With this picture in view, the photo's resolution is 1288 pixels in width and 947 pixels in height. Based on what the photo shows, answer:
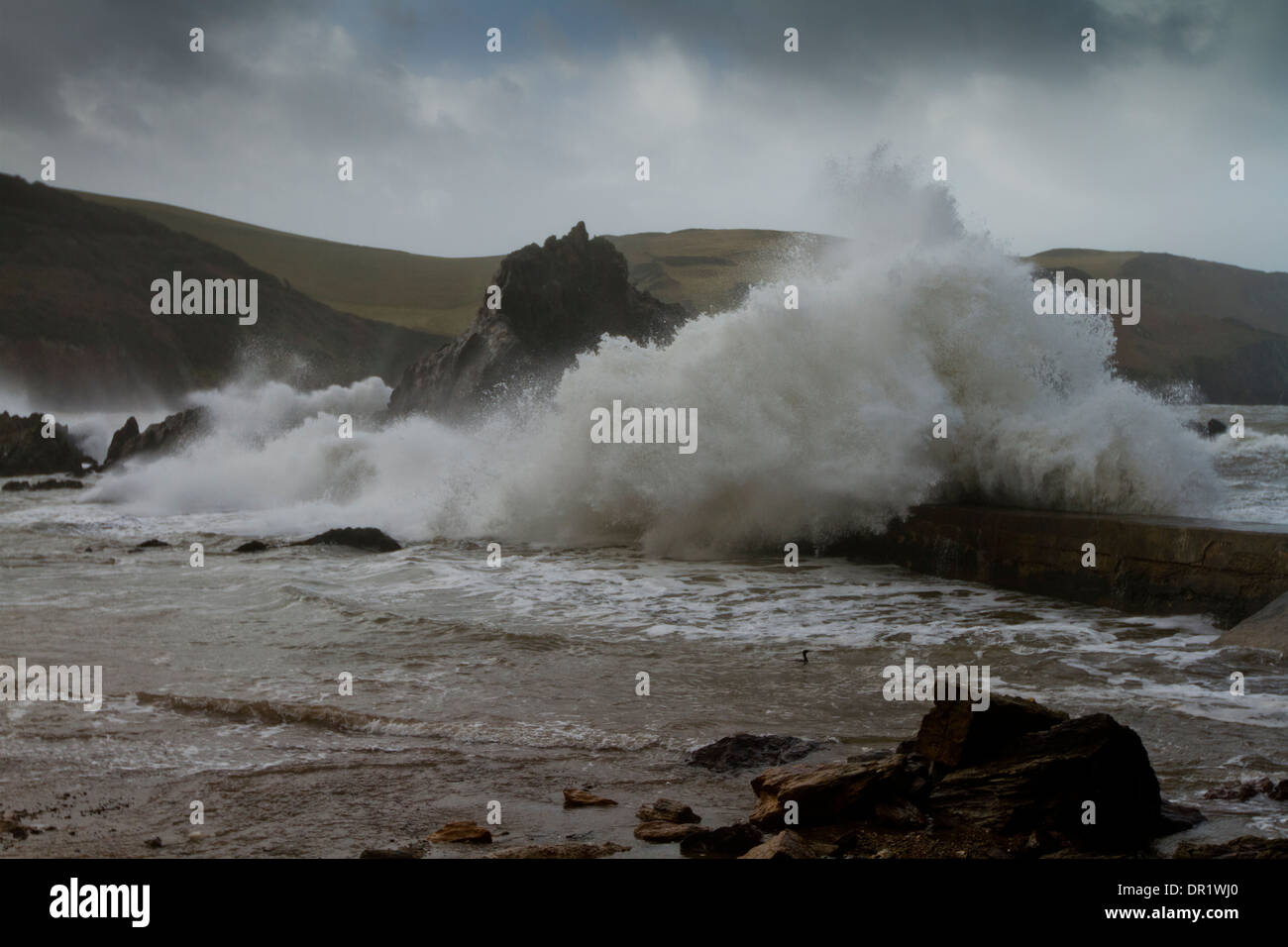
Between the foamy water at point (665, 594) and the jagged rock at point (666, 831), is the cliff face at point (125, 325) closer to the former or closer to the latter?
the foamy water at point (665, 594)

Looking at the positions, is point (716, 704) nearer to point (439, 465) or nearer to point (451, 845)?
point (451, 845)

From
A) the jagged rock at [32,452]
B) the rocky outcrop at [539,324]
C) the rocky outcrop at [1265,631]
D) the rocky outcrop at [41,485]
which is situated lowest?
the rocky outcrop at [1265,631]

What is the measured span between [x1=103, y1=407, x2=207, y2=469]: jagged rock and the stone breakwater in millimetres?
26035

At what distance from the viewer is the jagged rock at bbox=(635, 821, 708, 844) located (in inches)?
146

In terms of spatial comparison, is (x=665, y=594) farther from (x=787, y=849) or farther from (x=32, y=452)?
(x=32, y=452)

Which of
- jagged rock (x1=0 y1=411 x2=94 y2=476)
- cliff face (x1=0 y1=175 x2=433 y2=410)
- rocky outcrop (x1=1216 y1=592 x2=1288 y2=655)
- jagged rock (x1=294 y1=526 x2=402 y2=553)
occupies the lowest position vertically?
rocky outcrop (x1=1216 y1=592 x2=1288 y2=655)

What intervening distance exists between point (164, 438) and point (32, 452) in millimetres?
5837

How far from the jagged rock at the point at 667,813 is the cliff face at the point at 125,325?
6262 centimetres

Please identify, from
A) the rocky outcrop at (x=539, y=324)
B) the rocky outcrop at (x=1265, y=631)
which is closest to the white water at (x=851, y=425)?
the rocky outcrop at (x=1265, y=631)

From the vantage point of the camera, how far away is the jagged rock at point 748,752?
15.5ft

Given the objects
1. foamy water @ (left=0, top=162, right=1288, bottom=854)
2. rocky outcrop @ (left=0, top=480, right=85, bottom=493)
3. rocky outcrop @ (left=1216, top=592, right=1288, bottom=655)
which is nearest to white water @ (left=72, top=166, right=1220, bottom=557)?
foamy water @ (left=0, top=162, right=1288, bottom=854)

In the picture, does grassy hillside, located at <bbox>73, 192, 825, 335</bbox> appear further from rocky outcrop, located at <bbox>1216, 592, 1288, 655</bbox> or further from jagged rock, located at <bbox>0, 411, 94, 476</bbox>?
rocky outcrop, located at <bbox>1216, 592, 1288, 655</bbox>
